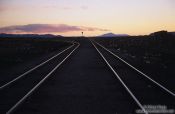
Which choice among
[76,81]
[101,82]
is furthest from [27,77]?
[101,82]

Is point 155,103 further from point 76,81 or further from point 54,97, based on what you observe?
point 76,81

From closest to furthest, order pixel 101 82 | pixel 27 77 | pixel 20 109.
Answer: pixel 20 109 < pixel 101 82 < pixel 27 77

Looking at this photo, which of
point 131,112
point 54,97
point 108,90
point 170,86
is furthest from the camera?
point 170,86

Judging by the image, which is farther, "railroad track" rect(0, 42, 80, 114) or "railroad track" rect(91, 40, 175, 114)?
"railroad track" rect(91, 40, 175, 114)

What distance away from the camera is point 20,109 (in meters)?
8.52

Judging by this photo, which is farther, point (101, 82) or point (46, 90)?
point (101, 82)

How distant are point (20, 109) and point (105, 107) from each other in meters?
2.07

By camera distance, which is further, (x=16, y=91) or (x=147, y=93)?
(x=16, y=91)

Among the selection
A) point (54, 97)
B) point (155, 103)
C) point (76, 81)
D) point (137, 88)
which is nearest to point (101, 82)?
point (76, 81)

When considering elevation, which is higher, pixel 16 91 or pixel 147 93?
pixel 147 93

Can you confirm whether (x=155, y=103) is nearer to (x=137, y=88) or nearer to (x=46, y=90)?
(x=137, y=88)

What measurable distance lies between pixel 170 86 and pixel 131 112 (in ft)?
14.0

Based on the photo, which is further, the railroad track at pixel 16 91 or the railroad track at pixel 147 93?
the railroad track at pixel 147 93

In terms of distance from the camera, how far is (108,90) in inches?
436
